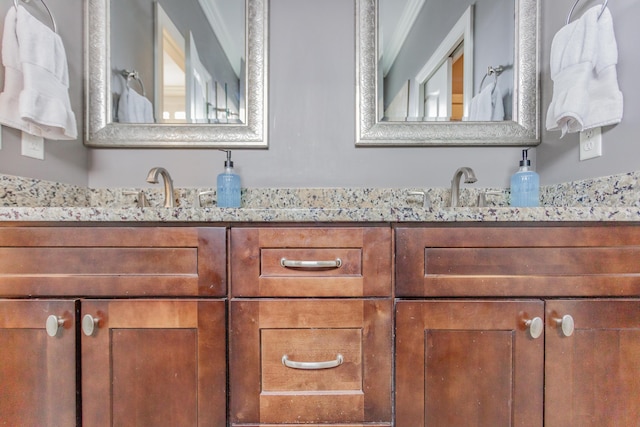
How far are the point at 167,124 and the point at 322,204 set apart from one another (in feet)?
2.27

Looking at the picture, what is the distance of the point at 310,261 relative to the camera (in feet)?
2.27

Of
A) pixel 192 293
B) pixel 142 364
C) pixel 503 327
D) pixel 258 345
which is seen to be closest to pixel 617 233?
pixel 503 327

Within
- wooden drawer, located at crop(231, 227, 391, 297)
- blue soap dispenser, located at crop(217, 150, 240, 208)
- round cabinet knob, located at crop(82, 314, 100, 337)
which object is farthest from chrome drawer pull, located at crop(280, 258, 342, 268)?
blue soap dispenser, located at crop(217, 150, 240, 208)

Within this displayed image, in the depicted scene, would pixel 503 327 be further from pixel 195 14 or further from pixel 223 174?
pixel 195 14

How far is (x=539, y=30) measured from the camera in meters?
1.20

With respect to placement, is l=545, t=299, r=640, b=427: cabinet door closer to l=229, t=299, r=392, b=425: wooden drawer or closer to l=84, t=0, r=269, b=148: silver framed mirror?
l=229, t=299, r=392, b=425: wooden drawer

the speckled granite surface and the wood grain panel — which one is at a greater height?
the speckled granite surface

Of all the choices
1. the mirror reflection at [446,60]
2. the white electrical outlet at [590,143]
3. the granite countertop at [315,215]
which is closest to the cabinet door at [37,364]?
the granite countertop at [315,215]

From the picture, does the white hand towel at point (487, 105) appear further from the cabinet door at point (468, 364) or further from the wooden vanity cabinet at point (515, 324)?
the cabinet door at point (468, 364)

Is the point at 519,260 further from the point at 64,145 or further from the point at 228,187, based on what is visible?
the point at 64,145

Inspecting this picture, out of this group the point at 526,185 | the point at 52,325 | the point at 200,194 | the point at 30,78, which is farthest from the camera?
the point at 200,194

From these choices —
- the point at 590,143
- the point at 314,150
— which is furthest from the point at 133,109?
the point at 590,143

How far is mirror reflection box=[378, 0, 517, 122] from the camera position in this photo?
119 centimetres

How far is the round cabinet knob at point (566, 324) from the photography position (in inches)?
26.3
